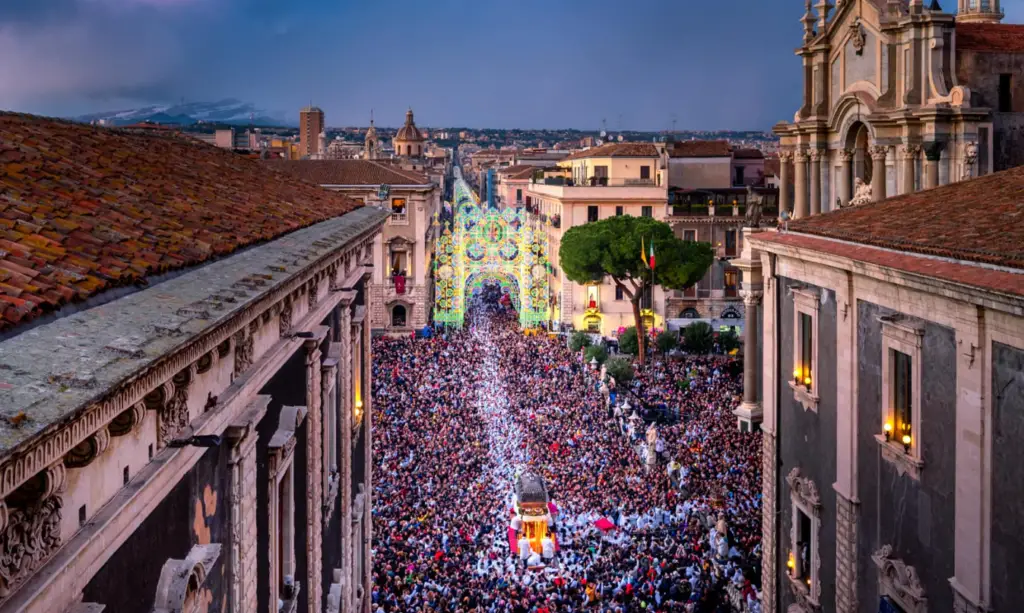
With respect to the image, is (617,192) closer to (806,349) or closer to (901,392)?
(806,349)

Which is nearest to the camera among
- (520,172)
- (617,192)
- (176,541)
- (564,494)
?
(176,541)

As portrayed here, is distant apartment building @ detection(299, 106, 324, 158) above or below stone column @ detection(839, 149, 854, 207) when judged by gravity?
above

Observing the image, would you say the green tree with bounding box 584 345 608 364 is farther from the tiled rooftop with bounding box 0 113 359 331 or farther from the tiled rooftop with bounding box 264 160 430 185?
the tiled rooftop with bounding box 0 113 359 331

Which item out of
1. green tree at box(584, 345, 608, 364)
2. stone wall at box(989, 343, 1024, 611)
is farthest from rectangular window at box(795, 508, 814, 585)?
green tree at box(584, 345, 608, 364)

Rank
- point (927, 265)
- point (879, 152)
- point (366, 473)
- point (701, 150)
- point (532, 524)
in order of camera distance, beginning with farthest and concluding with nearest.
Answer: point (701, 150) < point (532, 524) < point (879, 152) < point (366, 473) < point (927, 265)

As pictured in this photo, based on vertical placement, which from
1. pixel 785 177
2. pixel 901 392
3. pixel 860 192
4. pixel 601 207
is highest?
pixel 601 207

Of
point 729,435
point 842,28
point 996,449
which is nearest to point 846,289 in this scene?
point 996,449

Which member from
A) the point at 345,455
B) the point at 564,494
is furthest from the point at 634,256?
the point at 345,455

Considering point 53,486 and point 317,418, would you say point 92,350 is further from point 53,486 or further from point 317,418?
point 317,418
